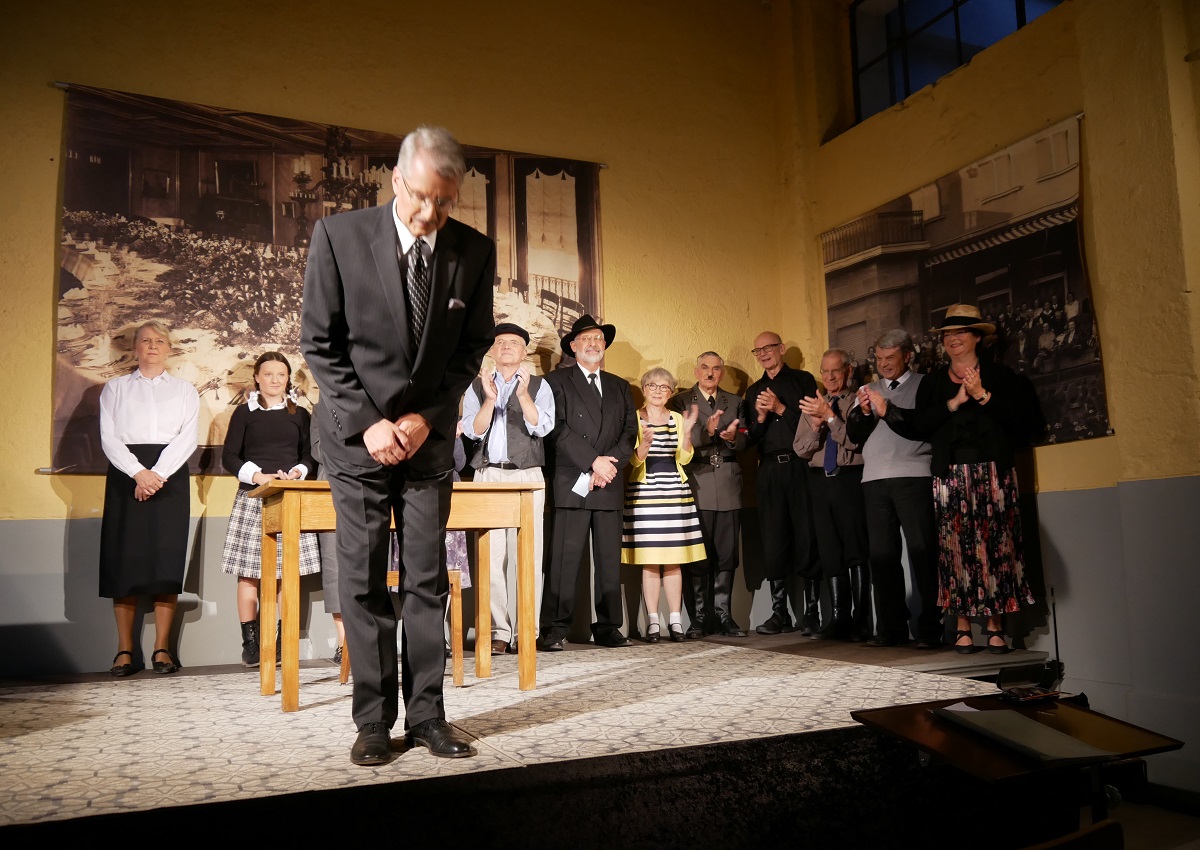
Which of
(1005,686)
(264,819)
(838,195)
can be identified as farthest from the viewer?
(838,195)

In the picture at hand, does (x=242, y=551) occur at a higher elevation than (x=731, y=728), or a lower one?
higher

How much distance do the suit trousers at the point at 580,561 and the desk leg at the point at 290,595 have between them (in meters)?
2.03

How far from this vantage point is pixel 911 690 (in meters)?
3.18

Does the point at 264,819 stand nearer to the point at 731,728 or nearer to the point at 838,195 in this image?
the point at 731,728

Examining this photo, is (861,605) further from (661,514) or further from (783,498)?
(661,514)

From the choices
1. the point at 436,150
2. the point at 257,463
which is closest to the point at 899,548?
the point at 257,463

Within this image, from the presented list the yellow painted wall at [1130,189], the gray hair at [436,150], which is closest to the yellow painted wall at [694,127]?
the yellow painted wall at [1130,189]

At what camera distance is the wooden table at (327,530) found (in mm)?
2873

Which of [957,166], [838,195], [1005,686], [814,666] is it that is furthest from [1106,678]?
[838,195]

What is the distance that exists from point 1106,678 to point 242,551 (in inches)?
165

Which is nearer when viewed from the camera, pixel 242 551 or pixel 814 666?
pixel 814 666

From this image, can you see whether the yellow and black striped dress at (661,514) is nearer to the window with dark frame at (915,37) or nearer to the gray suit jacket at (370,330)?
the window with dark frame at (915,37)

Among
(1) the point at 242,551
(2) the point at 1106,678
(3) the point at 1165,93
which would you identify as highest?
(3) the point at 1165,93

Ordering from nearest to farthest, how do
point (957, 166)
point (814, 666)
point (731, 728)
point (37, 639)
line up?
1. point (731, 728)
2. point (814, 666)
3. point (37, 639)
4. point (957, 166)
